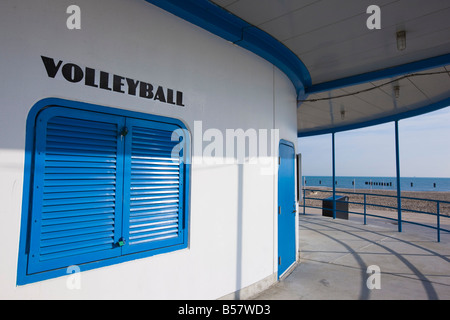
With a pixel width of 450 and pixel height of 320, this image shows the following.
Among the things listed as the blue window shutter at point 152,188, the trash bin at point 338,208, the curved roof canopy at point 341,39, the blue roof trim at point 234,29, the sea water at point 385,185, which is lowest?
the sea water at point 385,185

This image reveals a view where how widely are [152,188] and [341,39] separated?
324 centimetres

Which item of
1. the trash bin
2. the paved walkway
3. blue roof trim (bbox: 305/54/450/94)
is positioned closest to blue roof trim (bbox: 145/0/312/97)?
blue roof trim (bbox: 305/54/450/94)

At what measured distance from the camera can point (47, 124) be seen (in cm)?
218

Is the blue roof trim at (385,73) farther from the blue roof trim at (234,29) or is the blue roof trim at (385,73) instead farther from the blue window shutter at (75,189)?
the blue window shutter at (75,189)

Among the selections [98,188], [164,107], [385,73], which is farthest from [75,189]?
[385,73]

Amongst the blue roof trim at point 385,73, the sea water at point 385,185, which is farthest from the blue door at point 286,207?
the sea water at point 385,185

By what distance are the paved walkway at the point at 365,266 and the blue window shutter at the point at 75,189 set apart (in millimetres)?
2327

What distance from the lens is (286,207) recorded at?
474cm

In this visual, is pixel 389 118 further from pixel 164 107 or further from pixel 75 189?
pixel 75 189

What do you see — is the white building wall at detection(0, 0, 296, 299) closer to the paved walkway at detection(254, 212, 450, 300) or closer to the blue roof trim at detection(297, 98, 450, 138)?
the paved walkway at detection(254, 212, 450, 300)

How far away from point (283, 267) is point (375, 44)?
358 centimetres

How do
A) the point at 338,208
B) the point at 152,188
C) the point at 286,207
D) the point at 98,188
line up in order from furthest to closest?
1. the point at 338,208
2. the point at 286,207
3. the point at 152,188
4. the point at 98,188

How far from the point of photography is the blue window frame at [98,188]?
6.95 ft

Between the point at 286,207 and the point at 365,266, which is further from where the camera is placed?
the point at 365,266
